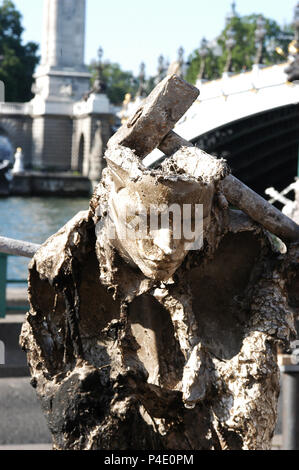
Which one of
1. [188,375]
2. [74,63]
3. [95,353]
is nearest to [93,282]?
[95,353]

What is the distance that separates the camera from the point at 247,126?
70.6 ft

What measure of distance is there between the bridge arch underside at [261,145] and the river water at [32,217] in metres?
4.84

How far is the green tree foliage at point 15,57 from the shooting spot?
51.9m

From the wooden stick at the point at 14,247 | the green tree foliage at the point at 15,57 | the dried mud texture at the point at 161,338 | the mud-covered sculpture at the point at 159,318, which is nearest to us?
the mud-covered sculpture at the point at 159,318

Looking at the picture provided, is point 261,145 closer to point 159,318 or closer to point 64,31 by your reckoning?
point 159,318

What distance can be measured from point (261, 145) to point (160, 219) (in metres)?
21.7

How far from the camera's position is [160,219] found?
7.02 ft

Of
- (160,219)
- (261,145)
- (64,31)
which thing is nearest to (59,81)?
(64,31)

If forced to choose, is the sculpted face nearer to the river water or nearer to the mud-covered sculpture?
the mud-covered sculpture

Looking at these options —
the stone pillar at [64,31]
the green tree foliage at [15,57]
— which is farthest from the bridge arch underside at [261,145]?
the green tree foliage at [15,57]

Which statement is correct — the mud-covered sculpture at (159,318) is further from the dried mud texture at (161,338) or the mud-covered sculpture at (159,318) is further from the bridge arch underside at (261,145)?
the bridge arch underside at (261,145)

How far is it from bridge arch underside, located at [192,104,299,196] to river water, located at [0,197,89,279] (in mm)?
4840

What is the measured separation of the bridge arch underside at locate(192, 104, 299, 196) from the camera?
68.0 feet
